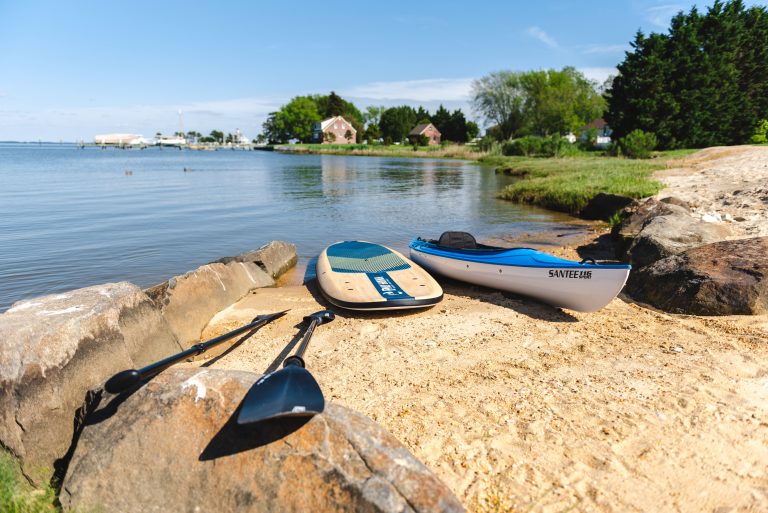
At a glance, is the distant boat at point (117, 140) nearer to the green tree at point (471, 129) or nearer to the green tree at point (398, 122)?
the green tree at point (398, 122)

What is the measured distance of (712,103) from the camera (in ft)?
114

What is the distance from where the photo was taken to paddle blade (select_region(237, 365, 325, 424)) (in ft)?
8.97

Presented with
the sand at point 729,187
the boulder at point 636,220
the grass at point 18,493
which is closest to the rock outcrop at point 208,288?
the grass at point 18,493

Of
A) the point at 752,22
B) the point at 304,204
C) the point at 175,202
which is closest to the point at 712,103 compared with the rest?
the point at 752,22

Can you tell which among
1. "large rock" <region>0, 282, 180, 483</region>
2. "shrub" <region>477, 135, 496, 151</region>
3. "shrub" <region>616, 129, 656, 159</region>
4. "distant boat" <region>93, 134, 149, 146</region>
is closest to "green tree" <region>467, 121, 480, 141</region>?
"shrub" <region>477, 135, 496, 151</region>

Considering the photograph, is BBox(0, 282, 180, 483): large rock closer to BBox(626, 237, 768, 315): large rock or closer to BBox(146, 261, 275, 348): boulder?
BBox(146, 261, 275, 348): boulder

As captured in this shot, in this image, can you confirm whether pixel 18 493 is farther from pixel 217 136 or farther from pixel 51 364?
pixel 217 136

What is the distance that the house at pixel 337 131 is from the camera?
10212 centimetres

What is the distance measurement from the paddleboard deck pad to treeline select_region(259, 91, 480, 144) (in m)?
86.4

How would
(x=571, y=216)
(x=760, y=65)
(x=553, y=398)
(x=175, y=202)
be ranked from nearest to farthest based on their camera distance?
(x=553, y=398) → (x=571, y=216) → (x=175, y=202) → (x=760, y=65)

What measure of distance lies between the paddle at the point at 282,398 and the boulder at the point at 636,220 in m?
8.83

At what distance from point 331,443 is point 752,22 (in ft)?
167

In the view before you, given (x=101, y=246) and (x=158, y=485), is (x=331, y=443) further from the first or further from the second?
(x=101, y=246)

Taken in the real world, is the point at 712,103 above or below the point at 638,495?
above
